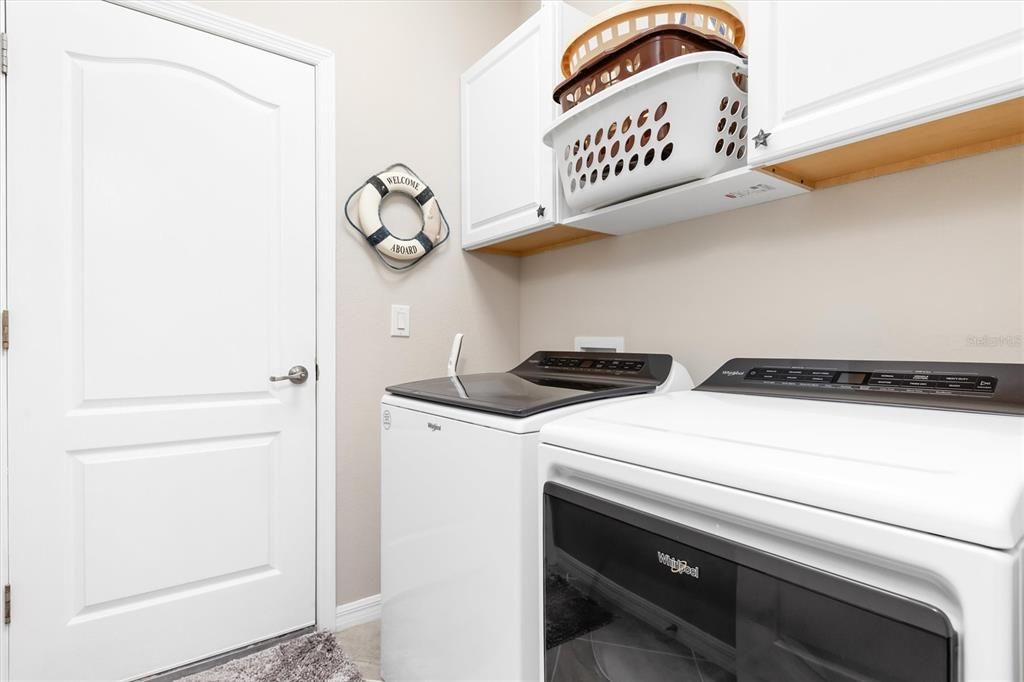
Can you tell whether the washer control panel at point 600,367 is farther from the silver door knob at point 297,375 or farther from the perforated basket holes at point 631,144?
A: the silver door knob at point 297,375

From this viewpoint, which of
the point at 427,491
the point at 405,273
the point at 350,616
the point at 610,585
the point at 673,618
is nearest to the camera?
the point at 673,618

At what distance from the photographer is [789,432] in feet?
2.70

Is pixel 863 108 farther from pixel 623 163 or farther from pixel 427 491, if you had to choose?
pixel 427 491

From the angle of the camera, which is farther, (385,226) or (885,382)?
(385,226)

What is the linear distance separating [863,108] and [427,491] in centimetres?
125

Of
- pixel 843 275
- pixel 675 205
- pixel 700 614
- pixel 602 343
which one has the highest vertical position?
pixel 675 205

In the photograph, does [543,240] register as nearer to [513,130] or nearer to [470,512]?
[513,130]

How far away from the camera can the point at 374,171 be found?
1988mm

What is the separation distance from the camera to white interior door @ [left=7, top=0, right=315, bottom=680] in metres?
1.46

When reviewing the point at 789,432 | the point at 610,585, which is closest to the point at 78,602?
the point at 610,585

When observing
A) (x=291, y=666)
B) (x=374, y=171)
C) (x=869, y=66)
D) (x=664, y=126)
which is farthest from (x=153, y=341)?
(x=869, y=66)

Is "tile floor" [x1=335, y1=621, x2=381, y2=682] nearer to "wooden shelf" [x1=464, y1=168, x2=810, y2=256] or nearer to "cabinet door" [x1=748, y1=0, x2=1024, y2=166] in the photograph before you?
"wooden shelf" [x1=464, y1=168, x2=810, y2=256]

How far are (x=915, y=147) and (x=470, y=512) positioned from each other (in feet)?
4.01

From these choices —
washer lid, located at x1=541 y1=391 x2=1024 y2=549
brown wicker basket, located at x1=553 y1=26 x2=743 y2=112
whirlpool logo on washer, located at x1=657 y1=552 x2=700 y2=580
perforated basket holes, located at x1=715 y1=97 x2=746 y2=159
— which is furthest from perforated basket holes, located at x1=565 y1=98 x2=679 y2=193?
whirlpool logo on washer, located at x1=657 y1=552 x2=700 y2=580
